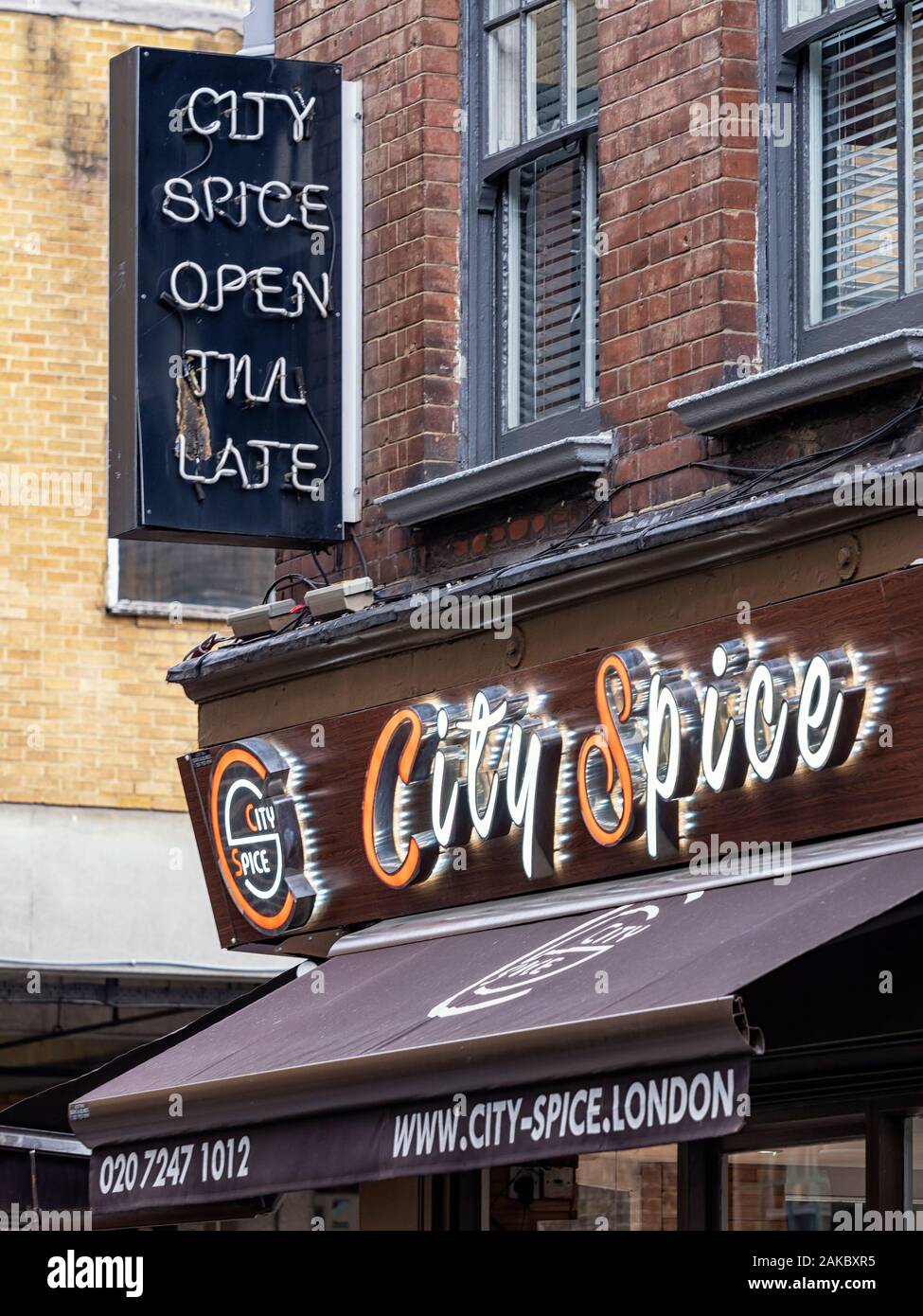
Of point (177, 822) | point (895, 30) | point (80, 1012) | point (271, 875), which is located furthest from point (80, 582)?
point (895, 30)

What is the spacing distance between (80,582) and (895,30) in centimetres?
1006

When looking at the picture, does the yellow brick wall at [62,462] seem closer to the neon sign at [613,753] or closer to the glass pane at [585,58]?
the neon sign at [613,753]

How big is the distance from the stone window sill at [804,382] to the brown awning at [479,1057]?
144 centimetres

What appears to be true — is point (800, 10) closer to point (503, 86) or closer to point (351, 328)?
point (503, 86)

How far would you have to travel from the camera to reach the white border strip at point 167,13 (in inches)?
706

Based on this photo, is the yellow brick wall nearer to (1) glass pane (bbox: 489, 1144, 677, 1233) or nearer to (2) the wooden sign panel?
(2) the wooden sign panel

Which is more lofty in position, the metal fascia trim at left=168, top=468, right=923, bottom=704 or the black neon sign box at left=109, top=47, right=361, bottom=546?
the black neon sign box at left=109, top=47, right=361, bottom=546

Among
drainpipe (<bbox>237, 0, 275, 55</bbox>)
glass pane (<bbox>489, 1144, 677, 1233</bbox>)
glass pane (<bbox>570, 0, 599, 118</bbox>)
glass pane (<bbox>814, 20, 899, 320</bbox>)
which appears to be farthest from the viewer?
drainpipe (<bbox>237, 0, 275, 55</bbox>)

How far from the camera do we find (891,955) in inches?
333

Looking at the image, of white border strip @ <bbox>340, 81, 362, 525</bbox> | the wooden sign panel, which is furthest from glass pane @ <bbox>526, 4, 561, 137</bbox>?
the wooden sign panel

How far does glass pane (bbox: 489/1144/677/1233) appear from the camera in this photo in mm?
9398

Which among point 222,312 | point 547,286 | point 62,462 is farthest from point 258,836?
point 62,462

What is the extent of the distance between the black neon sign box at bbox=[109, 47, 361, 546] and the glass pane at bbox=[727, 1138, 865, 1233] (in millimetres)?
2877

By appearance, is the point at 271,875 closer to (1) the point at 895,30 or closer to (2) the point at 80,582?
(1) the point at 895,30
